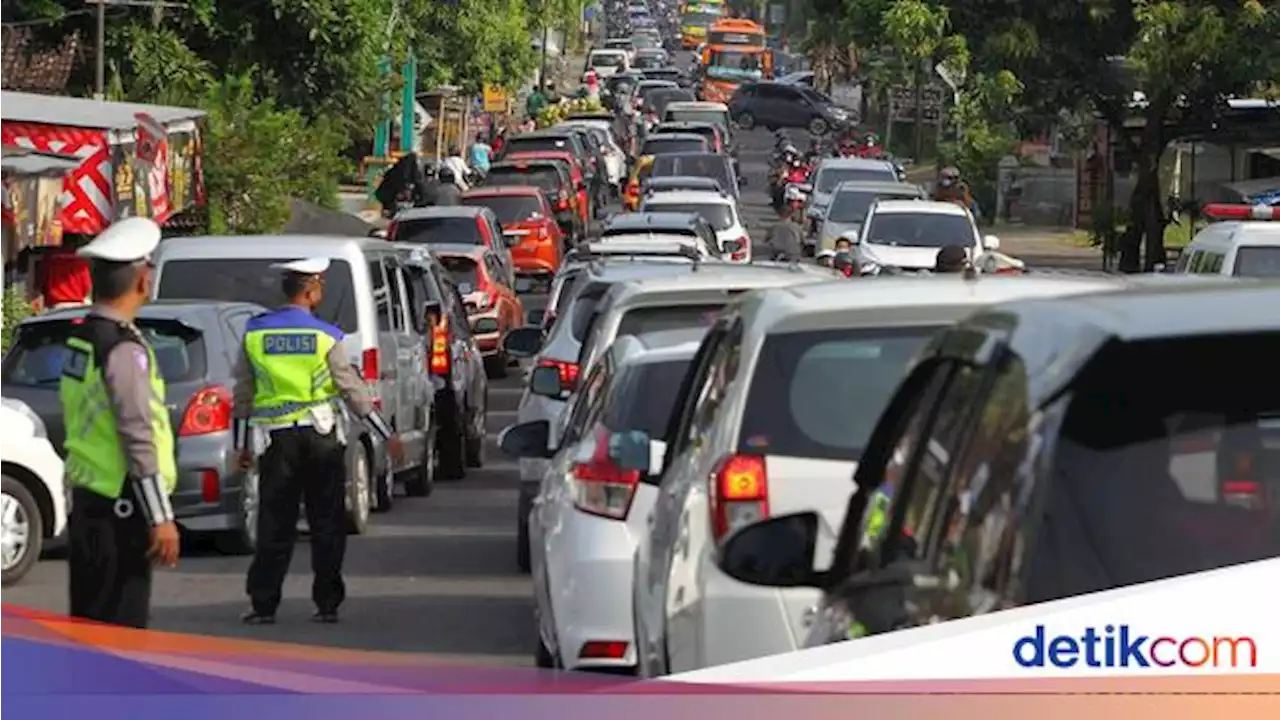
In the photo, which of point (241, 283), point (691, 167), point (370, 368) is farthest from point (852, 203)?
point (370, 368)

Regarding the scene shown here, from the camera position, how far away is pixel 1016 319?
5434 millimetres

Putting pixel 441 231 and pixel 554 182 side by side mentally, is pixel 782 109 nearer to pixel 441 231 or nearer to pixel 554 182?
pixel 554 182

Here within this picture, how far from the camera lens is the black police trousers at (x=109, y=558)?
1019 centimetres

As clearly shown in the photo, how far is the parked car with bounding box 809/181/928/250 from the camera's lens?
3950 centimetres

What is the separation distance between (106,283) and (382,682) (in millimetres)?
4864

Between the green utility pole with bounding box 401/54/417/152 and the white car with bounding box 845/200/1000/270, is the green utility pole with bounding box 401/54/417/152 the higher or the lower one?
the lower one

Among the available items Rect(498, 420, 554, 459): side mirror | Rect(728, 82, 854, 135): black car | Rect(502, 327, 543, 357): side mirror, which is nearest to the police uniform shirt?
Rect(498, 420, 554, 459): side mirror

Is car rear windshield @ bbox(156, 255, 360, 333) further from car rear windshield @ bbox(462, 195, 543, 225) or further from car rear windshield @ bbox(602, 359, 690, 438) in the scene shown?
car rear windshield @ bbox(462, 195, 543, 225)

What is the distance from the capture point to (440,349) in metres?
22.0

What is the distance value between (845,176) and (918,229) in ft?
50.8

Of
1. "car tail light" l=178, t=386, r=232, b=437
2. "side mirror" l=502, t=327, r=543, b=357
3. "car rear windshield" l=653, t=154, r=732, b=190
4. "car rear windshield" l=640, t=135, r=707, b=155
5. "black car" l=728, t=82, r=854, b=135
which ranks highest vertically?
"side mirror" l=502, t=327, r=543, b=357

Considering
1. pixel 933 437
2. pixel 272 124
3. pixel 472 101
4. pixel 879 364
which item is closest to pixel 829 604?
pixel 933 437

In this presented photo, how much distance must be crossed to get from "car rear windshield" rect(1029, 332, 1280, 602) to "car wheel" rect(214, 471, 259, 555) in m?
12.4

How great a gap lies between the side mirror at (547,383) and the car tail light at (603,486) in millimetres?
5142
